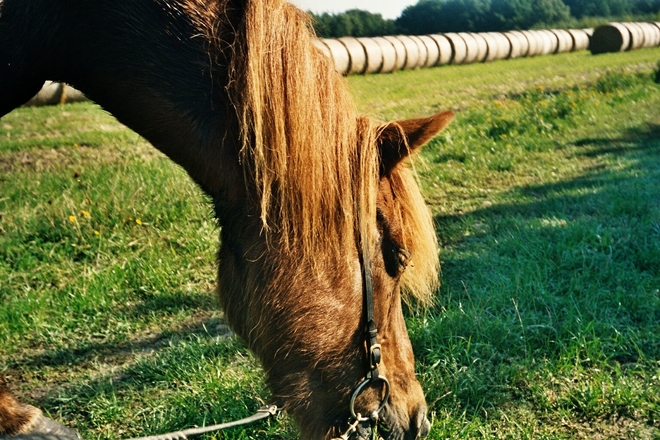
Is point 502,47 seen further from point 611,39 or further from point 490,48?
point 611,39

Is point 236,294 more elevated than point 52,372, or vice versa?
point 236,294

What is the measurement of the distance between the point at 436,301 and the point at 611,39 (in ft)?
73.7

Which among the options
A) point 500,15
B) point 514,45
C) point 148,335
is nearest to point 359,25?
point 514,45

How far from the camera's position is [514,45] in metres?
23.3

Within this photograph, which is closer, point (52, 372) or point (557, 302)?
point (52, 372)

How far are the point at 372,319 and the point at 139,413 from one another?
1233mm

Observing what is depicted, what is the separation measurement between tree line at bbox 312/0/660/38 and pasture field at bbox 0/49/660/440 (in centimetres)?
1696

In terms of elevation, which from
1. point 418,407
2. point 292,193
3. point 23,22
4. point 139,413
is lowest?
point 139,413

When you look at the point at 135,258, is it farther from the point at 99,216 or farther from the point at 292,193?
the point at 292,193

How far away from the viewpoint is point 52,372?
→ 2963 millimetres

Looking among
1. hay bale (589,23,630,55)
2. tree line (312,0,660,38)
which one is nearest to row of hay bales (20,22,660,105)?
hay bale (589,23,630,55)

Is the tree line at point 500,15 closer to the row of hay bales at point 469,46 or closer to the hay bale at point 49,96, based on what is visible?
the row of hay bales at point 469,46

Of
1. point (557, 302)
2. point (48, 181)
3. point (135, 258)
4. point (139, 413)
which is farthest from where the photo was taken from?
point (48, 181)

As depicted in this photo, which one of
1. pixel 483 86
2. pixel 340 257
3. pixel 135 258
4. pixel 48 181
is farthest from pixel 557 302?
pixel 483 86
